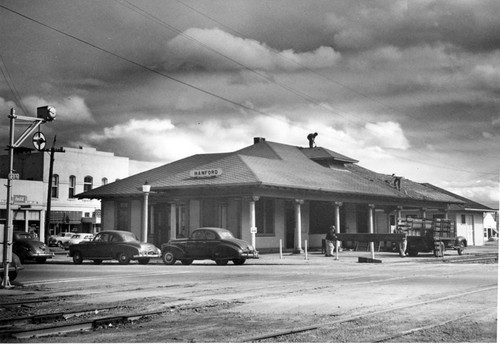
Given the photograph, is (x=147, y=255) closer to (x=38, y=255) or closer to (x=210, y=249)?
(x=210, y=249)

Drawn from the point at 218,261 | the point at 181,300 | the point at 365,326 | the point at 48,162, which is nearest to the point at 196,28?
the point at 181,300

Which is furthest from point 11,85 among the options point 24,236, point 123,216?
point 123,216

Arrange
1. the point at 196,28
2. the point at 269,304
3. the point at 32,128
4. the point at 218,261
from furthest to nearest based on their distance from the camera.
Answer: the point at 218,261 < the point at 32,128 < the point at 196,28 < the point at 269,304

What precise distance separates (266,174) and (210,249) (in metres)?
8.24

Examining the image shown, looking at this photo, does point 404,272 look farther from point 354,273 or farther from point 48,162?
point 48,162

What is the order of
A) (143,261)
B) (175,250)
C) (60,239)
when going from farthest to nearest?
1. (60,239)
2. (143,261)
3. (175,250)

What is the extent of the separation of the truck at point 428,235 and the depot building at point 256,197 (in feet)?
16.4

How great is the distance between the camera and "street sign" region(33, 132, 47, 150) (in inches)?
600

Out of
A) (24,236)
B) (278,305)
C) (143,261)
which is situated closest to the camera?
(278,305)

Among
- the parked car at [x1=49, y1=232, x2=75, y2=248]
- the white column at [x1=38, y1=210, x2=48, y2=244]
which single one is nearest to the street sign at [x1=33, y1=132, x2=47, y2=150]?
the white column at [x1=38, y1=210, x2=48, y2=244]

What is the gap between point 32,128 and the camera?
15.0 m

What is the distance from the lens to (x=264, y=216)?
33.4 meters

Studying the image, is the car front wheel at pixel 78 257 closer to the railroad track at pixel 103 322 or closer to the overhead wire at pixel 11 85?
the overhead wire at pixel 11 85

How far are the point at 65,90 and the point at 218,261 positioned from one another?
39.8 feet
